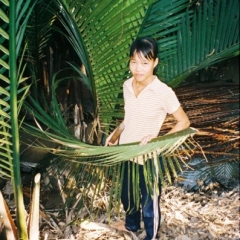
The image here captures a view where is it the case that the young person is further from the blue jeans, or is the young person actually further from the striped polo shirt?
the blue jeans

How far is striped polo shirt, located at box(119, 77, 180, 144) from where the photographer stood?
1.30m

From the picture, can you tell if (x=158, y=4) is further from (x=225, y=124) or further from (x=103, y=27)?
(x=225, y=124)

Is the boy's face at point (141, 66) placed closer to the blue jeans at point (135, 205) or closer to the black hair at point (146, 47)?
the black hair at point (146, 47)

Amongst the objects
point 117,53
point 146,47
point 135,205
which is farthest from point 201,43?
point 135,205

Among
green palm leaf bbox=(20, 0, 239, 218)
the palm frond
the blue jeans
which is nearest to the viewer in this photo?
green palm leaf bbox=(20, 0, 239, 218)

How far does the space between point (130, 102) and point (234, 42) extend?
71 cm

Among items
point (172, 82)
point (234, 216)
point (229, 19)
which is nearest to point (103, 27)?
point (172, 82)

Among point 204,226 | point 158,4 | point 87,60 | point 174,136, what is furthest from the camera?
point 204,226

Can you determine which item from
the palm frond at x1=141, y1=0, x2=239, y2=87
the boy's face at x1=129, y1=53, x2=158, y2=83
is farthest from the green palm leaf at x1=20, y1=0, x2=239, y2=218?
the boy's face at x1=129, y1=53, x2=158, y2=83

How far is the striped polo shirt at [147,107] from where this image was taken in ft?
4.27

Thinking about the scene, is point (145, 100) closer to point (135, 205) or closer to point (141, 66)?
point (141, 66)

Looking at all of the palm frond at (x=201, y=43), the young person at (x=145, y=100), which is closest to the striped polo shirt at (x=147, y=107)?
the young person at (x=145, y=100)

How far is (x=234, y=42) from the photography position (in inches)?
71.5

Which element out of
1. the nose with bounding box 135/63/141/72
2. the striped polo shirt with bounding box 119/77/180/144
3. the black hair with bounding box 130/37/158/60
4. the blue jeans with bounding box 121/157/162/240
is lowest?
the blue jeans with bounding box 121/157/162/240
